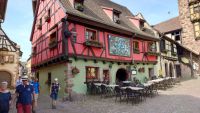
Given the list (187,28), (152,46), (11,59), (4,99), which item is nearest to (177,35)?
(187,28)

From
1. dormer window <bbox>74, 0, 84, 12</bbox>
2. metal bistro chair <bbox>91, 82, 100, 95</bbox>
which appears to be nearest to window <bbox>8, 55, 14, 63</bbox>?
dormer window <bbox>74, 0, 84, 12</bbox>

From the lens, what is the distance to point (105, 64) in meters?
15.9

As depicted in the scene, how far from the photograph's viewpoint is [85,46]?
14.4 metres

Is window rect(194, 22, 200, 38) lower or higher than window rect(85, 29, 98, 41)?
higher

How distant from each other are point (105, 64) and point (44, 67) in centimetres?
567

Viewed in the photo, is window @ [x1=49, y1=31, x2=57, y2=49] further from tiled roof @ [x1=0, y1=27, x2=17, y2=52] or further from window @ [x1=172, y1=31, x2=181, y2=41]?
window @ [x1=172, y1=31, x2=181, y2=41]

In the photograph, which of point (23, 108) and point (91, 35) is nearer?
point (23, 108)

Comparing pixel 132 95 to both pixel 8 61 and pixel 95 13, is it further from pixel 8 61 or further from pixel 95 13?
pixel 8 61

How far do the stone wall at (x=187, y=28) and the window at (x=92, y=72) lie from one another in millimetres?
18508

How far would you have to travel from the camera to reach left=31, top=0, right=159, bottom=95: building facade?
1362 centimetres

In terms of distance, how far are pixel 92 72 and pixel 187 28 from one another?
19.7 m

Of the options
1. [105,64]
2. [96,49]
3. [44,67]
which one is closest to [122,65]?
[105,64]

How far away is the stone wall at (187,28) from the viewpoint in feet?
92.8

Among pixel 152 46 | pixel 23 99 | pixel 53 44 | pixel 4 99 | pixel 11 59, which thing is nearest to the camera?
pixel 4 99
